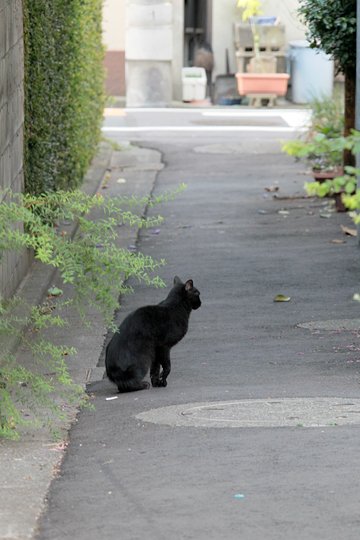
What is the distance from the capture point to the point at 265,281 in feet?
41.5

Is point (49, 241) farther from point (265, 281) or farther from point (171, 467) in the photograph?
point (265, 281)

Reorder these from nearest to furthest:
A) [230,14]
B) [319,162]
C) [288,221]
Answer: [288,221] < [319,162] < [230,14]

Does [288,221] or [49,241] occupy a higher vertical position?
[49,241]

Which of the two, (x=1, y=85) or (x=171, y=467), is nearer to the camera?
(x=171, y=467)

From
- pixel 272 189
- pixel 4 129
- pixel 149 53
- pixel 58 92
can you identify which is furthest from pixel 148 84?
pixel 4 129

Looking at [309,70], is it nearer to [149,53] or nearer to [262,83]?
[262,83]

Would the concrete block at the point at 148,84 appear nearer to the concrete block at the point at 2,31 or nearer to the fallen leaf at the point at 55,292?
the fallen leaf at the point at 55,292

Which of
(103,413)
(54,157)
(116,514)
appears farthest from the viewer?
(54,157)

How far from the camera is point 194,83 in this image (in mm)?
32719

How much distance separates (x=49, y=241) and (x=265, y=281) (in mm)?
5690

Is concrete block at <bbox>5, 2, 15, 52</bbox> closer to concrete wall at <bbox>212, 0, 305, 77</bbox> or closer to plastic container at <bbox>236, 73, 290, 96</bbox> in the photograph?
plastic container at <bbox>236, 73, 290, 96</bbox>

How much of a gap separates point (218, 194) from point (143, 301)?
6953mm

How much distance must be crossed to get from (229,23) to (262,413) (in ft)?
86.6

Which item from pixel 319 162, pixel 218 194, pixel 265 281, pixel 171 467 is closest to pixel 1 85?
pixel 265 281
